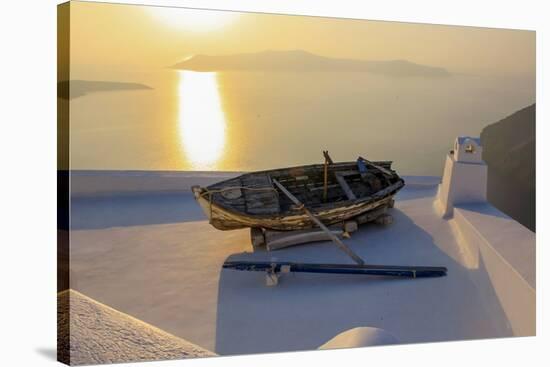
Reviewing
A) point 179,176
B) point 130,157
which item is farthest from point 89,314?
point 179,176

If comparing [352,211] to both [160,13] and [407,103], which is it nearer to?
[407,103]

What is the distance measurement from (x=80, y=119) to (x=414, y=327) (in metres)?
3.17

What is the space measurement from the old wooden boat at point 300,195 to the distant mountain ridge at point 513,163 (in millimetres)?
1052

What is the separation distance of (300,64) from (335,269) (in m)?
2.17

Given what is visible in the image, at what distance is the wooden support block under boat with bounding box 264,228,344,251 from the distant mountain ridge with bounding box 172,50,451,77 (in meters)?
1.69

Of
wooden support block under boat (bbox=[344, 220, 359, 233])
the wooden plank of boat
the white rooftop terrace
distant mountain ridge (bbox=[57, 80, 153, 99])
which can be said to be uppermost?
distant mountain ridge (bbox=[57, 80, 153, 99])

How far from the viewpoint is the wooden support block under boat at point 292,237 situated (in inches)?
242

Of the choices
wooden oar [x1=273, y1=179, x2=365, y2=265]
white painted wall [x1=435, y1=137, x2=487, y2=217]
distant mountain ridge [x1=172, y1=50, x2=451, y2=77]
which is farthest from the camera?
white painted wall [x1=435, y1=137, x2=487, y2=217]

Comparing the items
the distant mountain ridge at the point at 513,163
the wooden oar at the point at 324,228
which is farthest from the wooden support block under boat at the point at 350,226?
the distant mountain ridge at the point at 513,163

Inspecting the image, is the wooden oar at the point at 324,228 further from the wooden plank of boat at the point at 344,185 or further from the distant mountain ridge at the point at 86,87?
the distant mountain ridge at the point at 86,87

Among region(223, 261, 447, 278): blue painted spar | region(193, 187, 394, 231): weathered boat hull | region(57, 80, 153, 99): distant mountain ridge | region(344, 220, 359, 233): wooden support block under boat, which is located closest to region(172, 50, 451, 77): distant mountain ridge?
region(57, 80, 153, 99): distant mountain ridge

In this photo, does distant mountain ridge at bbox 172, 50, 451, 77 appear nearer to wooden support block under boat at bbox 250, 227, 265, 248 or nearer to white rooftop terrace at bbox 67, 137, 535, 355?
white rooftop terrace at bbox 67, 137, 535, 355

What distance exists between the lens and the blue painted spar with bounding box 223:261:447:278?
5523mm

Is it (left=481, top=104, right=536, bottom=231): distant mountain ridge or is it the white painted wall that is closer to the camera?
(left=481, top=104, right=536, bottom=231): distant mountain ridge
